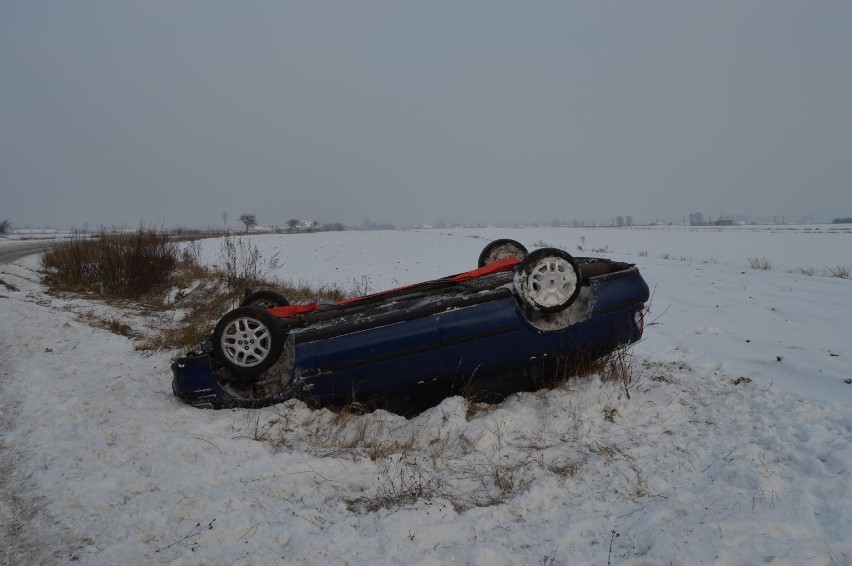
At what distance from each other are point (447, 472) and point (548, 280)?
59.5 inches

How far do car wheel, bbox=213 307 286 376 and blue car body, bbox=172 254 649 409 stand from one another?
0.40ft

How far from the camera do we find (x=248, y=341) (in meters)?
3.34

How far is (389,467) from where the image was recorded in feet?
8.79

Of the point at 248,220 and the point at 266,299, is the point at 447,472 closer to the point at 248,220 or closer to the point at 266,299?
the point at 266,299

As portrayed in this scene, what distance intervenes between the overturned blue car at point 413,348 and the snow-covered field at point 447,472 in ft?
0.57

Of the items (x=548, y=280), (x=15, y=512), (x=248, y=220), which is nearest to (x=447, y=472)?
(x=548, y=280)

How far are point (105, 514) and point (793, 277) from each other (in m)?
11.6

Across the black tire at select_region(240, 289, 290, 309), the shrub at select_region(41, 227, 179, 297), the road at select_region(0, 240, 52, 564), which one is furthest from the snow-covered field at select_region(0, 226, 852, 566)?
the shrub at select_region(41, 227, 179, 297)

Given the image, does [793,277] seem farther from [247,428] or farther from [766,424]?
[247,428]

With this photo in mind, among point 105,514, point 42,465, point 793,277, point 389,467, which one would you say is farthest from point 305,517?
point 793,277

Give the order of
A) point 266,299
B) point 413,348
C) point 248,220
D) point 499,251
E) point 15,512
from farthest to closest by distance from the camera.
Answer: point 248,220 → point 499,251 → point 266,299 → point 413,348 → point 15,512

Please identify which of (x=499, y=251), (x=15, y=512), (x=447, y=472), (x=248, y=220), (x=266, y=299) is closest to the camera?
(x=15, y=512)

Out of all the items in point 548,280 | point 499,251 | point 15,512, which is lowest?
point 15,512

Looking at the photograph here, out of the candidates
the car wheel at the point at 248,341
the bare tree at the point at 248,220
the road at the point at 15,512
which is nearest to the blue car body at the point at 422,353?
the car wheel at the point at 248,341
